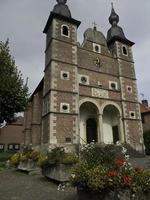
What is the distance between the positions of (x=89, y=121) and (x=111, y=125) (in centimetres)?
266

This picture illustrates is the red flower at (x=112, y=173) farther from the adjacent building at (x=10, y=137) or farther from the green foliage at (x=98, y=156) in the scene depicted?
the adjacent building at (x=10, y=137)

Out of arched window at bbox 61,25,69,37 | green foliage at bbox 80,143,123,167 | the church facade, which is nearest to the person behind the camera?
green foliage at bbox 80,143,123,167

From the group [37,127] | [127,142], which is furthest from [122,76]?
[37,127]

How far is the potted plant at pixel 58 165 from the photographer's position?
836cm

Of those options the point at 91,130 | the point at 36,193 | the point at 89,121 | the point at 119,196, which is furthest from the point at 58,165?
the point at 89,121

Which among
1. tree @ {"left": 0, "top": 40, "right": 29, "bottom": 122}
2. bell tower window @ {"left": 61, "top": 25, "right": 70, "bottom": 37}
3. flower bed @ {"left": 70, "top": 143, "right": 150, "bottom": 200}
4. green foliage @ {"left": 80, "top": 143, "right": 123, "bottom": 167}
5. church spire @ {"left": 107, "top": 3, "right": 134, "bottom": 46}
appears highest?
church spire @ {"left": 107, "top": 3, "right": 134, "bottom": 46}

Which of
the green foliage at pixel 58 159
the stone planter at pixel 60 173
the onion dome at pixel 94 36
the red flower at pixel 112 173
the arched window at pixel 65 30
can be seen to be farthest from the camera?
the onion dome at pixel 94 36

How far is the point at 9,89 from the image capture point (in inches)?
659

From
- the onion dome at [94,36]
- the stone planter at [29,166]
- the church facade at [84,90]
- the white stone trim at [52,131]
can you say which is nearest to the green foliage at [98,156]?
the stone planter at [29,166]

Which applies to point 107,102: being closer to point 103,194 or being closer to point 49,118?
point 49,118

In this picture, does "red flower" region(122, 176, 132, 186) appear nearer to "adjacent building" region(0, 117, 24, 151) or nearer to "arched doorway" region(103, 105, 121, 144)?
"arched doorway" region(103, 105, 121, 144)

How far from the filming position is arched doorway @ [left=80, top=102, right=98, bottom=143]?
21425mm

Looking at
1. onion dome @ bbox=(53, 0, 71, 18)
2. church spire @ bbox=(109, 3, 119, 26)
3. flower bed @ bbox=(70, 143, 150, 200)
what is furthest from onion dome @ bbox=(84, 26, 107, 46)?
flower bed @ bbox=(70, 143, 150, 200)

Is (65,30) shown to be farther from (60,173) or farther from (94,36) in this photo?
(60,173)
